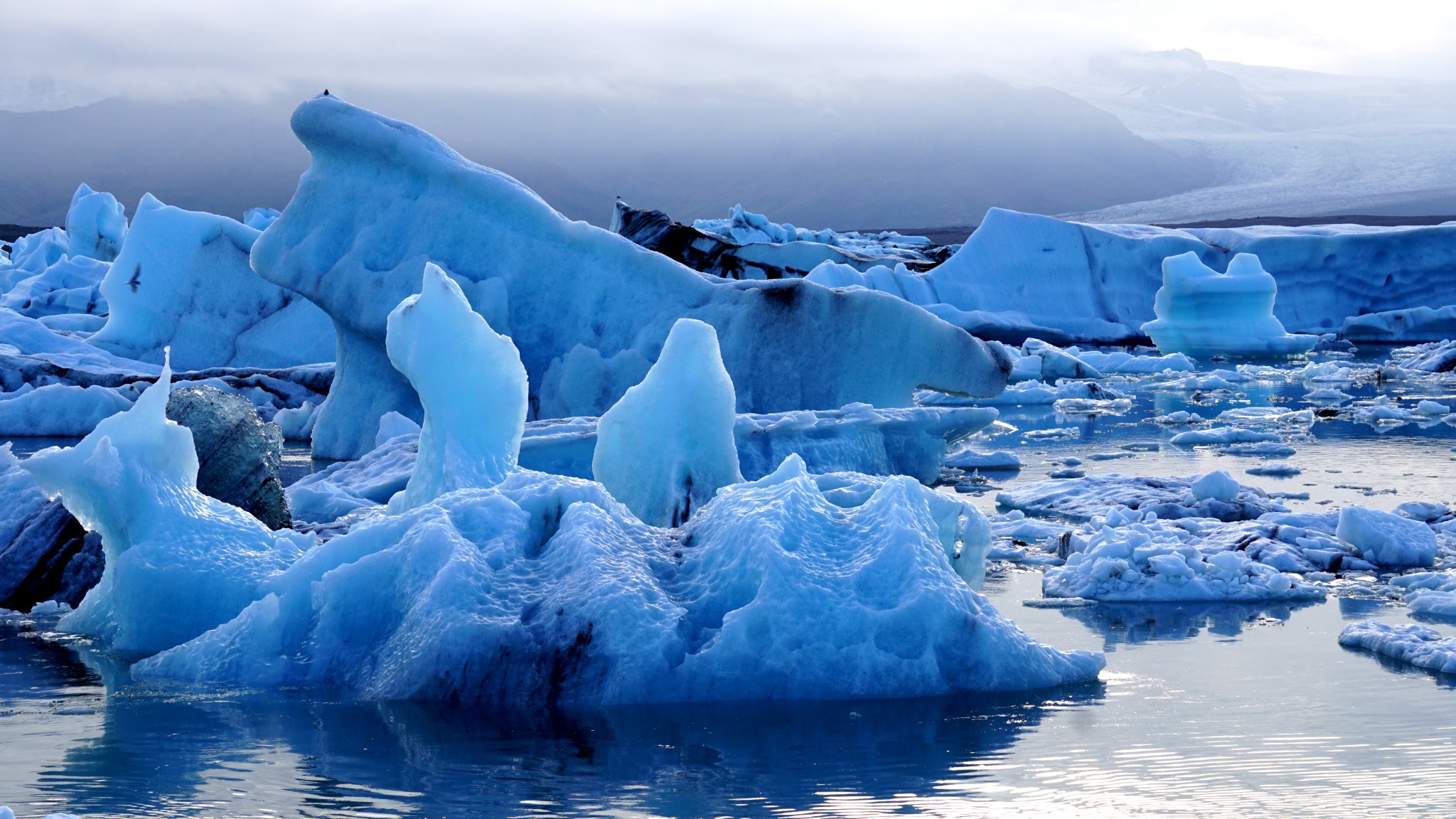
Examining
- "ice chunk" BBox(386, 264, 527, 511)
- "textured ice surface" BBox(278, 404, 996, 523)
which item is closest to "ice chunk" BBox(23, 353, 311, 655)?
"ice chunk" BBox(386, 264, 527, 511)

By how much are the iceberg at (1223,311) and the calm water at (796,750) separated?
1456 cm

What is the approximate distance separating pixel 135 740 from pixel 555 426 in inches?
157

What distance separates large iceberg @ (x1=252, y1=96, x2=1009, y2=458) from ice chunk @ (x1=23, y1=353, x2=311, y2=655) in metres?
4.17

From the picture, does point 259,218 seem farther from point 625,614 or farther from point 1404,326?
point 625,614

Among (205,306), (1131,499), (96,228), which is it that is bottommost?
(1131,499)

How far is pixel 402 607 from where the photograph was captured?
3.66 m

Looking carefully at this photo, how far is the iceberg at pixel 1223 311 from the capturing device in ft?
58.3

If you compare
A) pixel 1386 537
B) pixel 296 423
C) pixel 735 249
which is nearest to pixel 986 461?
pixel 1386 537

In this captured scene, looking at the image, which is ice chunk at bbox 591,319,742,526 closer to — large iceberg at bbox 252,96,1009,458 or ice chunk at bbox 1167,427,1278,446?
large iceberg at bbox 252,96,1009,458

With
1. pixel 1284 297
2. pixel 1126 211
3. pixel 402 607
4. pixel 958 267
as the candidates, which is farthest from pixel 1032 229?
pixel 1126 211

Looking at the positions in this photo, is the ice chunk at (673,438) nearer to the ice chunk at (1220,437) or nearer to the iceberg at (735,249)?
the ice chunk at (1220,437)

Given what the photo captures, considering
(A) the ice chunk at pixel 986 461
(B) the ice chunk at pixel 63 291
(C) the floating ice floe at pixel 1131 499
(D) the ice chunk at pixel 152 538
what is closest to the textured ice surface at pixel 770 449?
(C) the floating ice floe at pixel 1131 499

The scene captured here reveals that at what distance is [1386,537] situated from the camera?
5219 millimetres

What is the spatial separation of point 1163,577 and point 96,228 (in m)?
23.3
